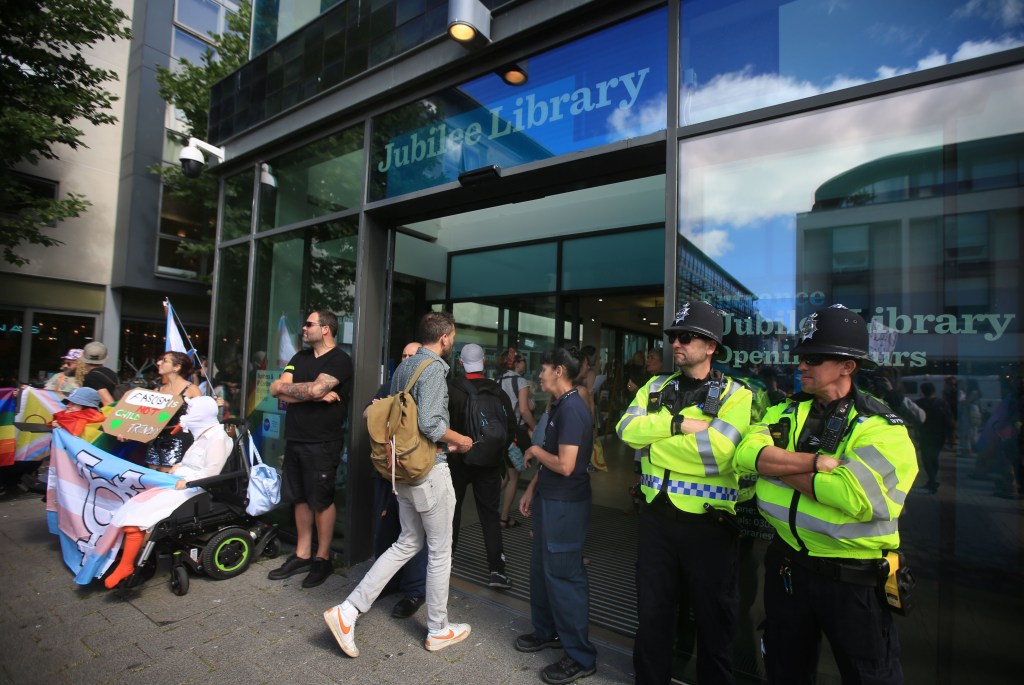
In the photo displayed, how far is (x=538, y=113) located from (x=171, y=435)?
4059 millimetres

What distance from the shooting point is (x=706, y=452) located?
2279mm

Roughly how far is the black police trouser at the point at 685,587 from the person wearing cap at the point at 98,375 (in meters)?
5.88

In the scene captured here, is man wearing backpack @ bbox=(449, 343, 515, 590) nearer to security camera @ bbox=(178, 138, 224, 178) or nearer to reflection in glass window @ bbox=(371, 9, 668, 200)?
reflection in glass window @ bbox=(371, 9, 668, 200)

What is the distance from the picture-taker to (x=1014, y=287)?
223cm

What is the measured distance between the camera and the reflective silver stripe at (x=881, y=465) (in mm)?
1807

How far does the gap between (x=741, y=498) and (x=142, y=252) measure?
14.7 m

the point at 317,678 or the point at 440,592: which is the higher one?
the point at 440,592

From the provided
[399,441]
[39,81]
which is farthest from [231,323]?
[39,81]

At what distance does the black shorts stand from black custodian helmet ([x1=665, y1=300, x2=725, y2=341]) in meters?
3.00

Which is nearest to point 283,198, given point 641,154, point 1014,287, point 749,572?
point 641,154

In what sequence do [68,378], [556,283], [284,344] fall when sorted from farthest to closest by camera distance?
[556,283]
[68,378]
[284,344]

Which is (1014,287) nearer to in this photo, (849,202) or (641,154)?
(849,202)

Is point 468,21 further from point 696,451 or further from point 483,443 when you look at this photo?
point 696,451

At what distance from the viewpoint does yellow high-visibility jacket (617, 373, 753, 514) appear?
2283 millimetres
